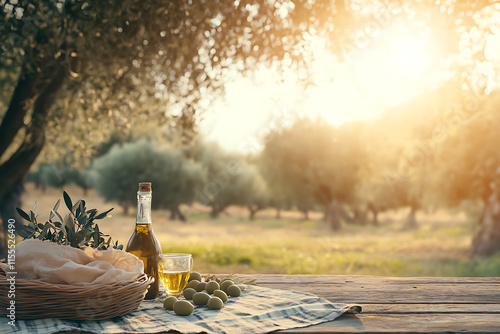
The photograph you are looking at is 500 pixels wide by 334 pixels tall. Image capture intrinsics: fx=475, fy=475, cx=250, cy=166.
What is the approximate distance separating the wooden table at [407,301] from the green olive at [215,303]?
50 centimetres

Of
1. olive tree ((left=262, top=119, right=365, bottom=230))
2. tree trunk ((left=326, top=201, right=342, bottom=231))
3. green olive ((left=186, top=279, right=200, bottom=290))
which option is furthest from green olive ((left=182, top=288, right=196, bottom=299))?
tree trunk ((left=326, top=201, right=342, bottom=231))

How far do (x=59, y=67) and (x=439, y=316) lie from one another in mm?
5383

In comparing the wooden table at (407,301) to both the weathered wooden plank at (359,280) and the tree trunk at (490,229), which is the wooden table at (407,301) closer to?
the weathered wooden plank at (359,280)

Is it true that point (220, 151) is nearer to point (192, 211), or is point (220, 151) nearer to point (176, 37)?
point (192, 211)

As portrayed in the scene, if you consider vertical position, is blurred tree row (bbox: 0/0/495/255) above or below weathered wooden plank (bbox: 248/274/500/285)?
above

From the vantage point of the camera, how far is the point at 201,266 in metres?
15.9

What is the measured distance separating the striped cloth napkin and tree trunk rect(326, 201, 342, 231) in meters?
31.8

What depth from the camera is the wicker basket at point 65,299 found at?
2.06 m

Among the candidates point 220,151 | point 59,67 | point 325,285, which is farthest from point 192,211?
point 325,285

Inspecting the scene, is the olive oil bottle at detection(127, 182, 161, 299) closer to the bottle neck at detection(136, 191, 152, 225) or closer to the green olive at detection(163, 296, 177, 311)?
the bottle neck at detection(136, 191, 152, 225)

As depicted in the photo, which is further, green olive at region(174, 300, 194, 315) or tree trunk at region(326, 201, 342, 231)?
tree trunk at region(326, 201, 342, 231)

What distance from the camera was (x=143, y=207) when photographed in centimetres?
252

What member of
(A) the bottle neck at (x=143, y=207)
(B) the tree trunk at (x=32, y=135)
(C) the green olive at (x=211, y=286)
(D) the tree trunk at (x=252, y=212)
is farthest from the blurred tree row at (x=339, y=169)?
(A) the bottle neck at (x=143, y=207)

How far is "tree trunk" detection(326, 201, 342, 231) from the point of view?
112ft
